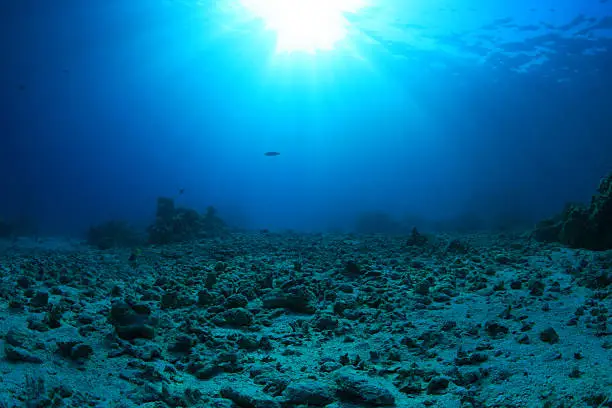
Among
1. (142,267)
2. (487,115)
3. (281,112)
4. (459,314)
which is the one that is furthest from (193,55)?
(459,314)

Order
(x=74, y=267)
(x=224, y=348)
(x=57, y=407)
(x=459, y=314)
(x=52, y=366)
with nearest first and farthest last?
(x=57, y=407)
(x=52, y=366)
(x=224, y=348)
(x=459, y=314)
(x=74, y=267)

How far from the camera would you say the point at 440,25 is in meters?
33.3

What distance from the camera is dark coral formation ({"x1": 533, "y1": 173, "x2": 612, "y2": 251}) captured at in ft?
26.4

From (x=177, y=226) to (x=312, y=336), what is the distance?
38.5 ft

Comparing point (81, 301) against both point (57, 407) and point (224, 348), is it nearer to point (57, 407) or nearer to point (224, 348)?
point (224, 348)

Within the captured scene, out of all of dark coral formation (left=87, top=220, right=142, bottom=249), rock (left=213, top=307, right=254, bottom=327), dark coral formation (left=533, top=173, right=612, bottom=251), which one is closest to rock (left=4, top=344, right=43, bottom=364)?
rock (left=213, top=307, right=254, bottom=327)

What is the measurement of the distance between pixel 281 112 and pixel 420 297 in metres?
100

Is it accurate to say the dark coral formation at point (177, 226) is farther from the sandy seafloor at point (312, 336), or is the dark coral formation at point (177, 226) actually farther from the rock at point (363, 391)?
the rock at point (363, 391)

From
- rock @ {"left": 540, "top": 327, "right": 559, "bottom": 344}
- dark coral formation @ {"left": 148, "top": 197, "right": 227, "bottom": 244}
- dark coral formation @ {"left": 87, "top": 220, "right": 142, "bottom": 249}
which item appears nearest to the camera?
rock @ {"left": 540, "top": 327, "right": 559, "bottom": 344}

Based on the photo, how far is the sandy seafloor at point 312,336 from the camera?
309 cm

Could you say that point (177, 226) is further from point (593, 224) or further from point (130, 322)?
point (593, 224)

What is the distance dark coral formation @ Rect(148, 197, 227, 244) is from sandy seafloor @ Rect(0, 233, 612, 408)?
23.0 feet

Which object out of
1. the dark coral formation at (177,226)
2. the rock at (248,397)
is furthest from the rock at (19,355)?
the dark coral formation at (177,226)

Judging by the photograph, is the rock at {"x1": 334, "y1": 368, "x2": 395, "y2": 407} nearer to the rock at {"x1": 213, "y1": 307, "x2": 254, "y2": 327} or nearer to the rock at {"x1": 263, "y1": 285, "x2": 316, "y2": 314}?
the rock at {"x1": 213, "y1": 307, "x2": 254, "y2": 327}
